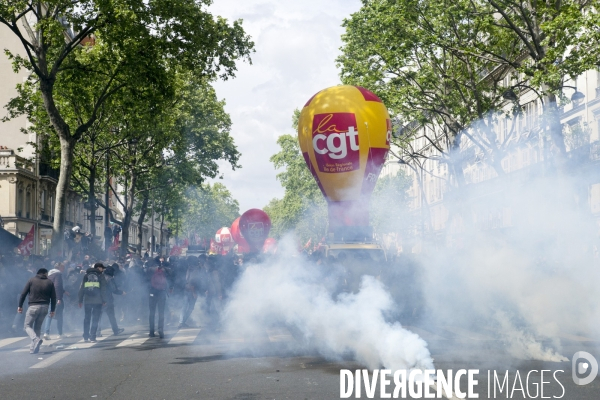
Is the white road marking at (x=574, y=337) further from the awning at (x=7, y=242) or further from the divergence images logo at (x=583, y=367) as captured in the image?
the awning at (x=7, y=242)

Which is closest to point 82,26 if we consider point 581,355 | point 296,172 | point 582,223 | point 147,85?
point 147,85

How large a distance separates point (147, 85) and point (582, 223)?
1359 cm

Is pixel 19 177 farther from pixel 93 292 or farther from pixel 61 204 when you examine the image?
pixel 93 292

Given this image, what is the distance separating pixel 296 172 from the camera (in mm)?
84000

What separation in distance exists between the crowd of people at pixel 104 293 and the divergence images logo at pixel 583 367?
29.1 feet

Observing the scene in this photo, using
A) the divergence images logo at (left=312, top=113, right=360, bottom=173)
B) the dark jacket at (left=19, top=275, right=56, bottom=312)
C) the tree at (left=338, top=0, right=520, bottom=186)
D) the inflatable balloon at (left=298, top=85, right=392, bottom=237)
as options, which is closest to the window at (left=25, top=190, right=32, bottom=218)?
the tree at (left=338, top=0, right=520, bottom=186)

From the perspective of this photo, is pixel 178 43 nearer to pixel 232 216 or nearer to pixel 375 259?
pixel 375 259

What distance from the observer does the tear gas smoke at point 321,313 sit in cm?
1100

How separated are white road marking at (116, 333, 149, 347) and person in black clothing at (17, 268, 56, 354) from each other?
6.06 feet

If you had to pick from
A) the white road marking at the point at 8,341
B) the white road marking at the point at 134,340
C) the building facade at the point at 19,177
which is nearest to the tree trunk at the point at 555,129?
the white road marking at the point at 134,340

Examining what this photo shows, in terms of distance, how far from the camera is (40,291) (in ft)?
48.4

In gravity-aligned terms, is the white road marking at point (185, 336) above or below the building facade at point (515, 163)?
below

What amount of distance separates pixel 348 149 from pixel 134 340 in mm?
11655

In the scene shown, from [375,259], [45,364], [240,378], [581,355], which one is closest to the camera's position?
[240,378]
